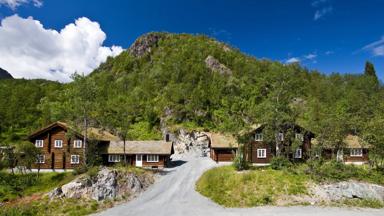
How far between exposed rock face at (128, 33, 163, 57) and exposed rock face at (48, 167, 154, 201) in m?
130

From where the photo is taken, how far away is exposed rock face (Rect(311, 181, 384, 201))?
35906 millimetres

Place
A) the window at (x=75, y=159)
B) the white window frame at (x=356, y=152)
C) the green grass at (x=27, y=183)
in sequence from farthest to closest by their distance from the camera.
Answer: the white window frame at (x=356, y=152), the window at (x=75, y=159), the green grass at (x=27, y=183)

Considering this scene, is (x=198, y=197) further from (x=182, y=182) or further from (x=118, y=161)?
(x=118, y=161)

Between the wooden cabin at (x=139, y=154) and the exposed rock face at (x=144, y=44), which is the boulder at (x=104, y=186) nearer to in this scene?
the wooden cabin at (x=139, y=154)

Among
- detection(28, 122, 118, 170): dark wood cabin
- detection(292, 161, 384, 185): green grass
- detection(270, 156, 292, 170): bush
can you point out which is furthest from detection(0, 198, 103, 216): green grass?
detection(292, 161, 384, 185): green grass

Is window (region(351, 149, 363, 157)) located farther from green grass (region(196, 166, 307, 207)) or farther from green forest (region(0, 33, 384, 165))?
green grass (region(196, 166, 307, 207))

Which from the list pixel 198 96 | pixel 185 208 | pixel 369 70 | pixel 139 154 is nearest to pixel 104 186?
pixel 185 208

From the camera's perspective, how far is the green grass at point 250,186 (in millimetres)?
35156

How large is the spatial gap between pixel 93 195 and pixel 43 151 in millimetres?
20480

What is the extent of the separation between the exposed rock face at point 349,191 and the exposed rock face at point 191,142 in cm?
3740

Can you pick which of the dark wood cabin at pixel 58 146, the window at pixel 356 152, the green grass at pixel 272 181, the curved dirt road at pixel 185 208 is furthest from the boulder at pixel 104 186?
the window at pixel 356 152

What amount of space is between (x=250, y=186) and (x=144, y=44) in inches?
5648

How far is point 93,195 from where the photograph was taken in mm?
37156

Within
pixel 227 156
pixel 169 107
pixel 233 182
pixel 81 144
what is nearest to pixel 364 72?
pixel 169 107
